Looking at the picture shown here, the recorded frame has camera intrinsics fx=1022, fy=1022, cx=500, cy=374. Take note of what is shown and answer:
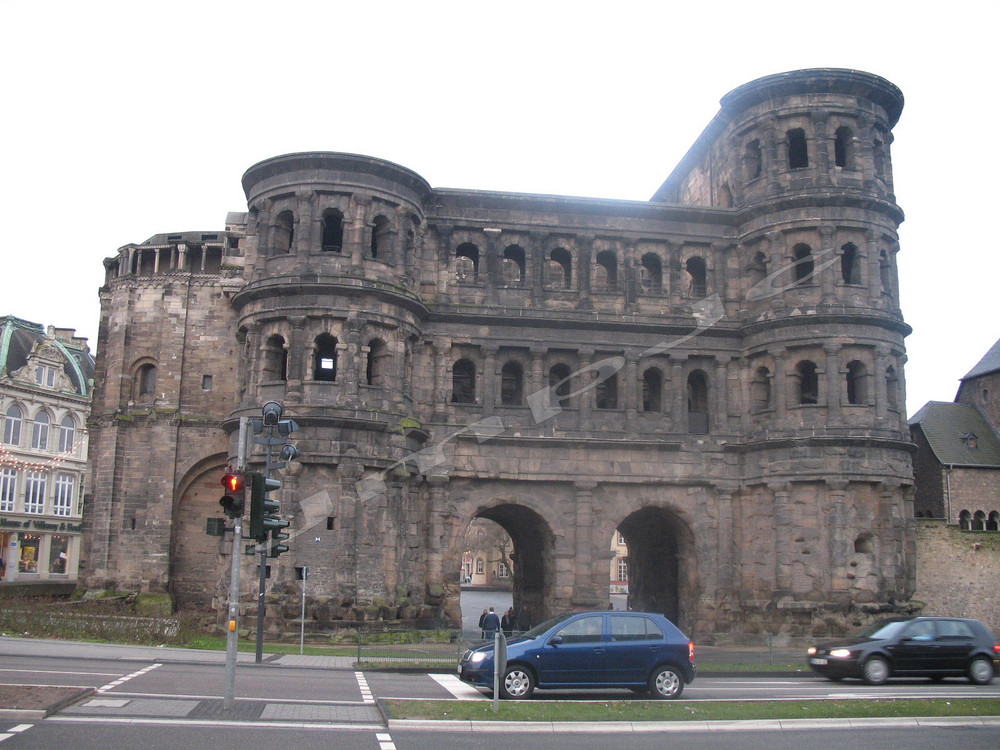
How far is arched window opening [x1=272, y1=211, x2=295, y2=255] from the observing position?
34.3 metres

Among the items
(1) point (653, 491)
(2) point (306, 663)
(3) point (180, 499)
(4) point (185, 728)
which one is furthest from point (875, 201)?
(4) point (185, 728)

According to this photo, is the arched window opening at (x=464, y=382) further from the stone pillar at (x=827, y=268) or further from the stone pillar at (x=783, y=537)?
the stone pillar at (x=827, y=268)

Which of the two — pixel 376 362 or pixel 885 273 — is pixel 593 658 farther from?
pixel 885 273

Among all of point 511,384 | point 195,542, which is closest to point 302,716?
point 511,384

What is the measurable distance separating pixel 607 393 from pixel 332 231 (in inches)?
450

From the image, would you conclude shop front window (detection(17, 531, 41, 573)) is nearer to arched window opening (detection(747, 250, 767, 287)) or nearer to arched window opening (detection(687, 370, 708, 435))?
arched window opening (detection(687, 370, 708, 435))

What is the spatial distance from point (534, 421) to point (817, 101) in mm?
15177

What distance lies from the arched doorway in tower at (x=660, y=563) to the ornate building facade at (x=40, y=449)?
3538 cm

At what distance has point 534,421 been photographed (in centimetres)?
3528

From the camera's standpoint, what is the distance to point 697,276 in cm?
3784

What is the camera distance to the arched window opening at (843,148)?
119ft

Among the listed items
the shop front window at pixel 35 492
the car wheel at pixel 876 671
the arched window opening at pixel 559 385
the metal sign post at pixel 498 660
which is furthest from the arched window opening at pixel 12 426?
the car wheel at pixel 876 671

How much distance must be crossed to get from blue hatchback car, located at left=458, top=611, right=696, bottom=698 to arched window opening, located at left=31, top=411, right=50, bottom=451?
5196 cm

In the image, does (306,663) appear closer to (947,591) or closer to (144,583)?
(144,583)
